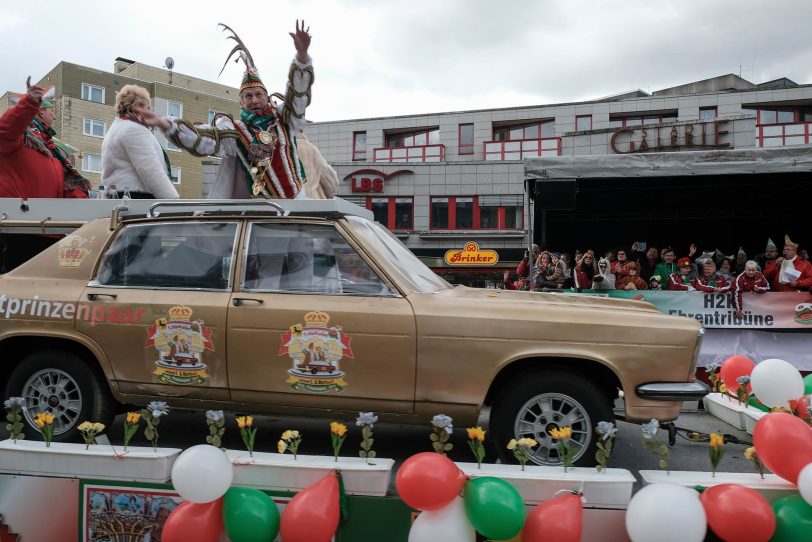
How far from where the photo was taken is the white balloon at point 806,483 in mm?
2373

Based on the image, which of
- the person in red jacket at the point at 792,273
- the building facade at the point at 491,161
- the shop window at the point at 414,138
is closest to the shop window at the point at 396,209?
the building facade at the point at 491,161

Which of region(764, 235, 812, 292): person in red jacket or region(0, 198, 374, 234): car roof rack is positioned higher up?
region(0, 198, 374, 234): car roof rack

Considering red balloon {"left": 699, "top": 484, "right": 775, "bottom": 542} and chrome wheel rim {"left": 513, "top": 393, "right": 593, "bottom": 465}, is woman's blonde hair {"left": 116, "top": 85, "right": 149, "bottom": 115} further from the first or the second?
red balloon {"left": 699, "top": 484, "right": 775, "bottom": 542}

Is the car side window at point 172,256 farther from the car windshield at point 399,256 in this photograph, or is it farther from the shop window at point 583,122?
the shop window at point 583,122

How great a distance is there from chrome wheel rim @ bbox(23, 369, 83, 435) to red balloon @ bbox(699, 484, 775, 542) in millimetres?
3752

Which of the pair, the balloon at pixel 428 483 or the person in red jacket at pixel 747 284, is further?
the person in red jacket at pixel 747 284

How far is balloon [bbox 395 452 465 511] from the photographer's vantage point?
2.40 meters

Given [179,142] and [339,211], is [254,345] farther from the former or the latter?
[179,142]

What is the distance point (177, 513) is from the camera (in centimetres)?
262

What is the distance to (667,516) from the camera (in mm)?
2289

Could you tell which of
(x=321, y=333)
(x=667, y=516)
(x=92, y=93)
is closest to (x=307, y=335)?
(x=321, y=333)

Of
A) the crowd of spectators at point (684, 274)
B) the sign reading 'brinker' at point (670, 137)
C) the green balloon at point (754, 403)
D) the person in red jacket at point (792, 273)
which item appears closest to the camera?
the green balloon at point (754, 403)

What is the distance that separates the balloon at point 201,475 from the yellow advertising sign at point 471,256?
23.1m

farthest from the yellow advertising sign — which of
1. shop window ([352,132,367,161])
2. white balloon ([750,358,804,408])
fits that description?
white balloon ([750,358,804,408])
